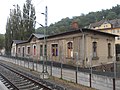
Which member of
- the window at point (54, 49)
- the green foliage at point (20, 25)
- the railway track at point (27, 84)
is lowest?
the railway track at point (27, 84)

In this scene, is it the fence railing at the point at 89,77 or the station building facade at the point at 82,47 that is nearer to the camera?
the fence railing at the point at 89,77

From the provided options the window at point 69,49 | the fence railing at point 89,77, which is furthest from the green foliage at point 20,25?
the fence railing at point 89,77

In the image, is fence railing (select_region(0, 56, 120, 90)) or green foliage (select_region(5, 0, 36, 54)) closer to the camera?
fence railing (select_region(0, 56, 120, 90))

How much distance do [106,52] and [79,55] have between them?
4.55m

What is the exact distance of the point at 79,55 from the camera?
25484mm

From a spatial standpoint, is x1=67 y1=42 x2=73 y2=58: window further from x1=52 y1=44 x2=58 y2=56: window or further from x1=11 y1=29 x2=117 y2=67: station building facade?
x1=52 y1=44 x2=58 y2=56: window

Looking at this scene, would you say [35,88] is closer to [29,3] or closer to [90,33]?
[90,33]

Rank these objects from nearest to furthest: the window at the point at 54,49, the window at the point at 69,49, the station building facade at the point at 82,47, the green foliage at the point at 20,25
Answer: the station building facade at the point at 82,47 < the window at the point at 69,49 < the window at the point at 54,49 < the green foliage at the point at 20,25

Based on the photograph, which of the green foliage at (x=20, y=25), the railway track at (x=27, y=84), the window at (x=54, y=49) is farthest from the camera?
the green foliage at (x=20, y=25)

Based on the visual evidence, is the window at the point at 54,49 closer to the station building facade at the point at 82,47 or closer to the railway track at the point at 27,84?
the station building facade at the point at 82,47

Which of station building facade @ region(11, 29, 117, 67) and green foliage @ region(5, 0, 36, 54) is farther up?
green foliage @ region(5, 0, 36, 54)

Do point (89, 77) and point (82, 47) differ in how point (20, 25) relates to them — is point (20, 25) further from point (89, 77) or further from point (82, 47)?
point (89, 77)

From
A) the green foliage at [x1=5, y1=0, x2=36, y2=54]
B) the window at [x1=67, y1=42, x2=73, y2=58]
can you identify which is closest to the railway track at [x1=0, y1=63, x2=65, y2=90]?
the window at [x1=67, y1=42, x2=73, y2=58]

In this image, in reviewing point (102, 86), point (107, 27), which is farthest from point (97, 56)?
point (107, 27)
